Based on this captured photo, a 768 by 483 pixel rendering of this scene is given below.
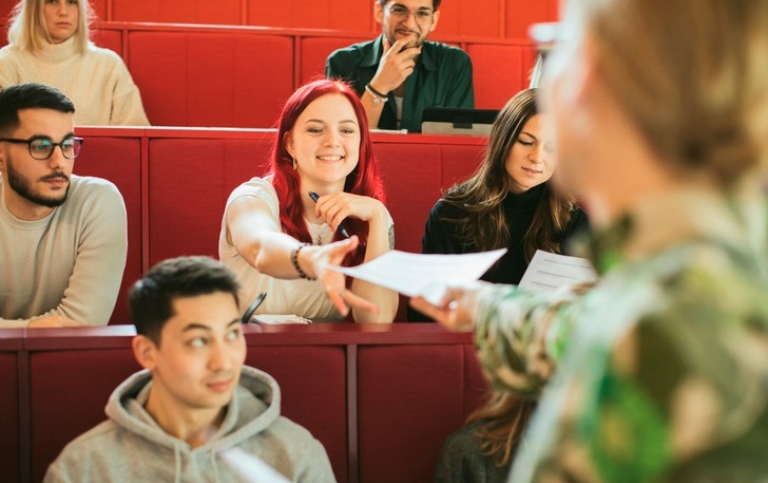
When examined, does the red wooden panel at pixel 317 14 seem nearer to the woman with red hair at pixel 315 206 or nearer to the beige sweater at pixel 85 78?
the beige sweater at pixel 85 78

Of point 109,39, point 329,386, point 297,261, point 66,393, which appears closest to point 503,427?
point 329,386

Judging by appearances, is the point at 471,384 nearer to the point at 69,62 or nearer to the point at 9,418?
the point at 9,418

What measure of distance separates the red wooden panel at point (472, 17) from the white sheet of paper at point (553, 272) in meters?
2.61

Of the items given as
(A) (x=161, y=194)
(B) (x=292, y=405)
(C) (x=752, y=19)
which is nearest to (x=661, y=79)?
(C) (x=752, y=19)

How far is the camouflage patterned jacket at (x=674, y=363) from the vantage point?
16.2 inches

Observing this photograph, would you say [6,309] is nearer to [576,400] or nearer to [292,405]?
[292,405]

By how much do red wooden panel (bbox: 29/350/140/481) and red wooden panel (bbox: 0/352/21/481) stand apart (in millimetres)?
18

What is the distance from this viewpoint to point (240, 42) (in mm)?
2982

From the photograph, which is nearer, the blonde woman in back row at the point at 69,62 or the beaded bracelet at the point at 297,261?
the beaded bracelet at the point at 297,261

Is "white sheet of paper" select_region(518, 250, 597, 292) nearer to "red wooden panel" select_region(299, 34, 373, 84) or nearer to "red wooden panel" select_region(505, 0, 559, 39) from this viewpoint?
"red wooden panel" select_region(299, 34, 373, 84)

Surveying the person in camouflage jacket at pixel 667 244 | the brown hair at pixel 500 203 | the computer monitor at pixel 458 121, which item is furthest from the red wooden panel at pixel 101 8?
the person in camouflage jacket at pixel 667 244

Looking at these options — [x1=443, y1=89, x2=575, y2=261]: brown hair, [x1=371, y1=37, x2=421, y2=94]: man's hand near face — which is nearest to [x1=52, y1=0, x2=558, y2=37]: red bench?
[x1=371, y1=37, x2=421, y2=94]: man's hand near face

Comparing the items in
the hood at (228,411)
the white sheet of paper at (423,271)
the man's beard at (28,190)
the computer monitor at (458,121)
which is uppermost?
the computer monitor at (458,121)

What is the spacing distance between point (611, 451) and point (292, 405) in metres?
0.91
